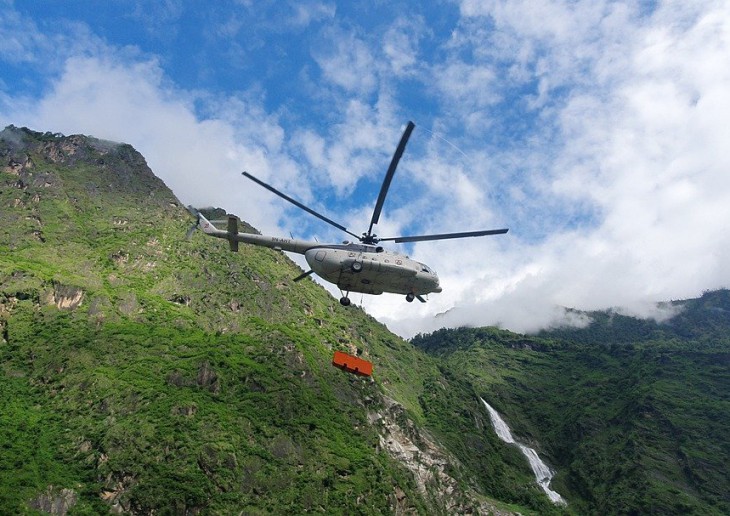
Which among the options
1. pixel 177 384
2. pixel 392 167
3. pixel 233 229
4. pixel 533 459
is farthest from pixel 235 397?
pixel 533 459

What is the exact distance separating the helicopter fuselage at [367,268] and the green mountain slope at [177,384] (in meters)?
46.7

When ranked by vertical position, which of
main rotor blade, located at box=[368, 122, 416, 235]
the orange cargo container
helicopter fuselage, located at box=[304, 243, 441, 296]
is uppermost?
main rotor blade, located at box=[368, 122, 416, 235]

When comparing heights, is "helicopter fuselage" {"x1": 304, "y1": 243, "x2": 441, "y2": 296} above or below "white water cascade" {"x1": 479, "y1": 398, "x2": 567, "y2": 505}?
above

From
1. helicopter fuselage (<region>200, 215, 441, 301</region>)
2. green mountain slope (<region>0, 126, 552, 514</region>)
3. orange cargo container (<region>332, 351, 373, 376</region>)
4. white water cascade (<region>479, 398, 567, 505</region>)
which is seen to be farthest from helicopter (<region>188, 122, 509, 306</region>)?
white water cascade (<region>479, 398, 567, 505</region>)

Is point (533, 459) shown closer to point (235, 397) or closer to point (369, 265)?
point (235, 397)

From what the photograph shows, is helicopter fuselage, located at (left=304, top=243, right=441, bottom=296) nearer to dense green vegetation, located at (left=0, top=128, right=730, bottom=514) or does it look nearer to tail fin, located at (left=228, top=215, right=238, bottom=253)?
Answer: tail fin, located at (left=228, top=215, right=238, bottom=253)

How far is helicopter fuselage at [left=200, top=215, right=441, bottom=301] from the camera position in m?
29.6

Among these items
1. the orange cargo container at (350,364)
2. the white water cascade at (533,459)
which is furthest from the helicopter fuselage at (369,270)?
the white water cascade at (533,459)

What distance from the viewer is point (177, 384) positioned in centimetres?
8162

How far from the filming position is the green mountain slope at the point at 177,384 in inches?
2557

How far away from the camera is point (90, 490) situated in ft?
196

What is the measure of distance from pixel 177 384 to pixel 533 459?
101 metres

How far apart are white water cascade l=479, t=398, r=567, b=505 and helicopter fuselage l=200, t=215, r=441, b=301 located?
114 m

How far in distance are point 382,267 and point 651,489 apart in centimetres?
11663
